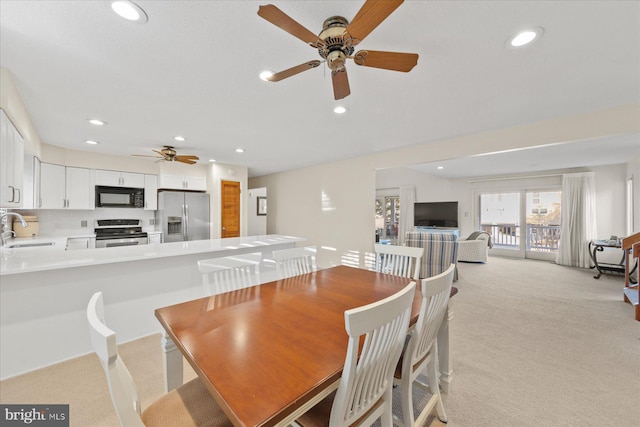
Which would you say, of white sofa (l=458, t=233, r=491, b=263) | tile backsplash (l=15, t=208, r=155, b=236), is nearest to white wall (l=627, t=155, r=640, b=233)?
white sofa (l=458, t=233, r=491, b=263)

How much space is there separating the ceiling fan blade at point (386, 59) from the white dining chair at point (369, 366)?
1.18m

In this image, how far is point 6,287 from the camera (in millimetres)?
1877

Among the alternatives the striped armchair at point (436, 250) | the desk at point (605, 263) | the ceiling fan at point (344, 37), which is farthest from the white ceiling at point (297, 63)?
the desk at point (605, 263)

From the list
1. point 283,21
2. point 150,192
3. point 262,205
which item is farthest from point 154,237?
point 283,21

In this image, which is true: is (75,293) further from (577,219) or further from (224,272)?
(577,219)

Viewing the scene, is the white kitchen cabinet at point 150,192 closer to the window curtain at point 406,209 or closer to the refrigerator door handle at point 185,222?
the refrigerator door handle at point 185,222

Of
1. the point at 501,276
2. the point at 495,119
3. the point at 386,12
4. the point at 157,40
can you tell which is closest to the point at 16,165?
the point at 157,40

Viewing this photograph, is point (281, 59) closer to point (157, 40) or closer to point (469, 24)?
point (157, 40)

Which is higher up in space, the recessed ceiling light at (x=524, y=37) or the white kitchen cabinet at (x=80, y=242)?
the recessed ceiling light at (x=524, y=37)

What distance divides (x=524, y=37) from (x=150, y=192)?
583cm

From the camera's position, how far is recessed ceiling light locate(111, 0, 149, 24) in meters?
1.24

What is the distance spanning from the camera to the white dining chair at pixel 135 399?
728 mm

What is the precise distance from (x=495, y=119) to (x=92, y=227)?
258 inches

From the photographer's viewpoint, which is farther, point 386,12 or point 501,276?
point 501,276
